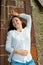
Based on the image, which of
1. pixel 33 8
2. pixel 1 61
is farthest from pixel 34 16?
pixel 1 61

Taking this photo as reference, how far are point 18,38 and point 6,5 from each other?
30cm

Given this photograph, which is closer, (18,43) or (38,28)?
(18,43)

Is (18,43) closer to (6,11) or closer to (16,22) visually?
(16,22)

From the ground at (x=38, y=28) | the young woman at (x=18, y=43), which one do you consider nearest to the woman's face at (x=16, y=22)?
the young woman at (x=18, y=43)

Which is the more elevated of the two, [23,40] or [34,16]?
[34,16]

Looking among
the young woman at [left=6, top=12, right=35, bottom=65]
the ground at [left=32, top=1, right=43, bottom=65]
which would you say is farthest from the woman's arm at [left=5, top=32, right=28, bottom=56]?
the ground at [left=32, top=1, right=43, bottom=65]

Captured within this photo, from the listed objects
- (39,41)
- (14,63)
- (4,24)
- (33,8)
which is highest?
(33,8)

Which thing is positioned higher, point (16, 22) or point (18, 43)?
point (16, 22)

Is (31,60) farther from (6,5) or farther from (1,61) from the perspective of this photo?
(6,5)

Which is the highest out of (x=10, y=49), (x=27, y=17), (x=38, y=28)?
(x=27, y=17)

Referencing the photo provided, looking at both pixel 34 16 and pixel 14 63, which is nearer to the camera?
pixel 14 63

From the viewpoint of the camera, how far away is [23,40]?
1.69 m

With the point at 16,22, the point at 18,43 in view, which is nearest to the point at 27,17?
the point at 16,22

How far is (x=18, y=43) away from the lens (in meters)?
1.68
